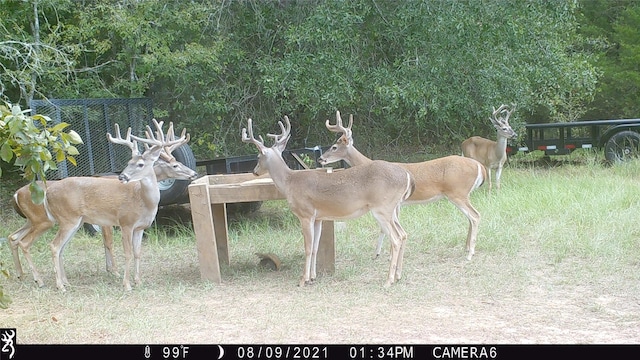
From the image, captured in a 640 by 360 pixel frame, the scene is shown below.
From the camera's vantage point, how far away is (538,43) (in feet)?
39.1

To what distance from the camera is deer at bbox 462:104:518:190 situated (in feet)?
42.3

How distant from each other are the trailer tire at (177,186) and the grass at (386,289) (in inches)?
17.9

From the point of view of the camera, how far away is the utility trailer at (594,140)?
14.4m

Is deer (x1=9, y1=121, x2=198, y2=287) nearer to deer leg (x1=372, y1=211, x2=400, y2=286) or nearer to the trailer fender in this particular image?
deer leg (x1=372, y1=211, x2=400, y2=286)

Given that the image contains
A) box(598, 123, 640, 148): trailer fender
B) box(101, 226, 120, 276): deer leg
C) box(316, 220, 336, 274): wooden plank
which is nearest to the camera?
box(316, 220, 336, 274): wooden plank

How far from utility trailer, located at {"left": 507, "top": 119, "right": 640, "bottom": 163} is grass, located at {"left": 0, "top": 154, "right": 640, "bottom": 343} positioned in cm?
380

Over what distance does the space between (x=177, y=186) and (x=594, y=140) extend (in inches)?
344

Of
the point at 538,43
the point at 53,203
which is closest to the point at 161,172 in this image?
the point at 53,203

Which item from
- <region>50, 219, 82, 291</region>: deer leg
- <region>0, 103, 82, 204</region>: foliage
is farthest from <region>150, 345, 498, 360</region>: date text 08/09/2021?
<region>50, 219, 82, 291</region>: deer leg

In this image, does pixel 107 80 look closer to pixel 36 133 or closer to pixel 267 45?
pixel 267 45

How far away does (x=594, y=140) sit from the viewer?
14945mm

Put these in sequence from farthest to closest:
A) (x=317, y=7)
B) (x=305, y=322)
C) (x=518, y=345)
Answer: (x=317, y=7)
(x=305, y=322)
(x=518, y=345)

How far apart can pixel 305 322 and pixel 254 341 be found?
1.92ft
